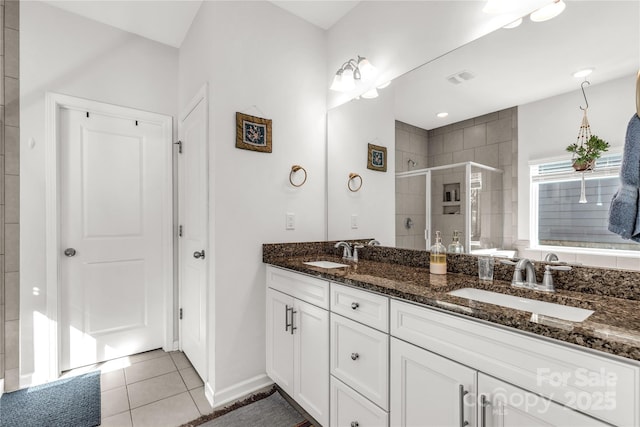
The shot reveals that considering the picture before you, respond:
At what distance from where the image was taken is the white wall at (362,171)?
198 centimetres

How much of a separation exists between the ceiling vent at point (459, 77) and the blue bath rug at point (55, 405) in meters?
2.73

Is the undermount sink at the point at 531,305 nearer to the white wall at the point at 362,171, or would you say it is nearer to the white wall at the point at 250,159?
the white wall at the point at 362,171

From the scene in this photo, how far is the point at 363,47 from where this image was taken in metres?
2.15

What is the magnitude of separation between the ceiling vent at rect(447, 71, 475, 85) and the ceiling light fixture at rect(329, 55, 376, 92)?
23.5 inches

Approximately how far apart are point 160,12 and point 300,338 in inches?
97.9

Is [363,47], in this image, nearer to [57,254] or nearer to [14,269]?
[57,254]

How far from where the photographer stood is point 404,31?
1863mm

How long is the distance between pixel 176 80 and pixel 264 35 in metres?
1.06

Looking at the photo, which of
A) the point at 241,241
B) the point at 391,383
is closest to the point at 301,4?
the point at 241,241

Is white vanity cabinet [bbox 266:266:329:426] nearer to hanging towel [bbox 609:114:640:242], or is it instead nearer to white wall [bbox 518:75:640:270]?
white wall [bbox 518:75:640:270]

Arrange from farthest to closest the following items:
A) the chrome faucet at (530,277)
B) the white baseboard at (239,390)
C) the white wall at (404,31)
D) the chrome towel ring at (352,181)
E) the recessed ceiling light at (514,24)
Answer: the chrome towel ring at (352,181), the white baseboard at (239,390), the white wall at (404,31), the recessed ceiling light at (514,24), the chrome faucet at (530,277)

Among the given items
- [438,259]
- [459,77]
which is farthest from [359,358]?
[459,77]

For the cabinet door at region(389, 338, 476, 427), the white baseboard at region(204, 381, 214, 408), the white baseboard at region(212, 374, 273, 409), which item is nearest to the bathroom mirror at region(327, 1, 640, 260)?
the cabinet door at region(389, 338, 476, 427)

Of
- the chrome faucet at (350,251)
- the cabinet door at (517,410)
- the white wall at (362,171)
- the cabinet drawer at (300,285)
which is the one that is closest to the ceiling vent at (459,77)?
the white wall at (362,171)
